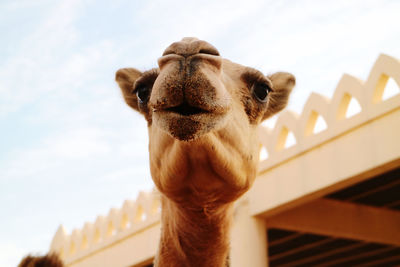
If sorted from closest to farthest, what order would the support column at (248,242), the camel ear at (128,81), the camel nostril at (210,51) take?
the camel nostril at (210,51) < the camel ear at (128,81) < the support column at (248,242)

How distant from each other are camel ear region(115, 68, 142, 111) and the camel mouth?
1.44 meters

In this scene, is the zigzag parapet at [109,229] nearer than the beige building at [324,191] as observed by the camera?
No

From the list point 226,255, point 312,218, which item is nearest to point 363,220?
point 312,218

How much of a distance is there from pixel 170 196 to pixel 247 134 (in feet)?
1.94

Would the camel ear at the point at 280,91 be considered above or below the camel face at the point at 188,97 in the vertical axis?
above

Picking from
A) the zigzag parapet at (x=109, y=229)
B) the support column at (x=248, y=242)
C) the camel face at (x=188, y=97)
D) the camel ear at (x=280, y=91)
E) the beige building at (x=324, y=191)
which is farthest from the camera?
the zigzag parapet at (x=109, y=229)

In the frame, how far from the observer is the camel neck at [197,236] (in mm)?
3521

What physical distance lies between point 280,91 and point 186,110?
178 cm

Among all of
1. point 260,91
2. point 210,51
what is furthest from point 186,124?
point 260,91

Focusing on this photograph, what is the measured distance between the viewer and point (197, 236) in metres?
3.56

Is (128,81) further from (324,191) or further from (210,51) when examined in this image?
(324,191)

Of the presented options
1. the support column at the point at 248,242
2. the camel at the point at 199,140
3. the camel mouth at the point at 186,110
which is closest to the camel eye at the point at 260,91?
the camel at the point at 199,140

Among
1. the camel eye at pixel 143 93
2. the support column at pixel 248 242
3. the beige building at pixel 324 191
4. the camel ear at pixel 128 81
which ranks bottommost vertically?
the camel eye at pixel 143 93

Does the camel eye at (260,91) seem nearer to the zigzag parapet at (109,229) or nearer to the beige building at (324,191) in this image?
the beige building at (324,191)
